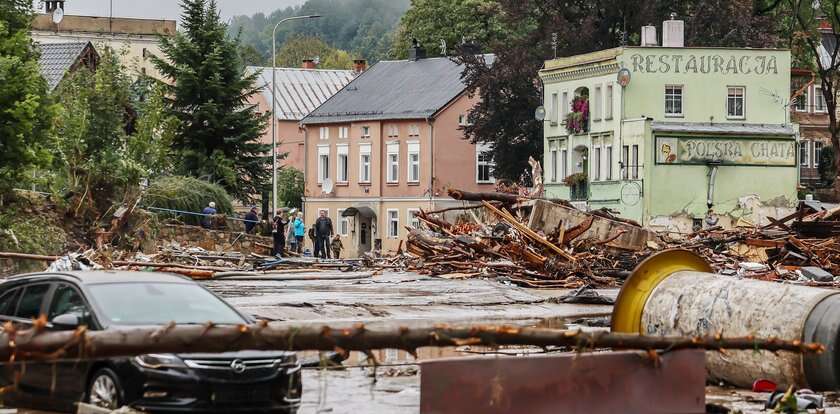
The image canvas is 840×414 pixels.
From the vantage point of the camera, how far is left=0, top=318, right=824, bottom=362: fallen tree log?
11.3m

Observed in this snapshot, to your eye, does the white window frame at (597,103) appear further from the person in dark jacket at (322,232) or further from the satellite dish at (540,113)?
the person in dark jacket at (322,232)

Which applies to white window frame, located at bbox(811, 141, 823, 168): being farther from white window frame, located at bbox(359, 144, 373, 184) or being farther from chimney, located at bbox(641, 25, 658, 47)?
chimney, located at bbox(641, 25, 658, 47)

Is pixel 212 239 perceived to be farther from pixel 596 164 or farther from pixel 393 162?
pixel 393 162

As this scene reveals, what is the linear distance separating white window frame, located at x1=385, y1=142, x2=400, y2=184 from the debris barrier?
7285 cm

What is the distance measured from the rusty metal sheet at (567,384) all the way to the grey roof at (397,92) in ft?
240

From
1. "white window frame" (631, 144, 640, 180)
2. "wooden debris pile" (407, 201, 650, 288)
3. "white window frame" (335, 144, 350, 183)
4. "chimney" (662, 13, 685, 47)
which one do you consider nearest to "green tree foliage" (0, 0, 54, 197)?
"wooden debris pile" (407, 201, 650, 288)

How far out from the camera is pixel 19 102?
40.0m

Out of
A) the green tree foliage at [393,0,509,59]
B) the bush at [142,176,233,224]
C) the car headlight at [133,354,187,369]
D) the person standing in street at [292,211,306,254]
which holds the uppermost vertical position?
the green tree foliage at [393,0,509,59]

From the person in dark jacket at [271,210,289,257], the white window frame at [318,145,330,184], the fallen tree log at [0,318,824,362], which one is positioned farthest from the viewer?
the white window frame at [318,145,330,184]

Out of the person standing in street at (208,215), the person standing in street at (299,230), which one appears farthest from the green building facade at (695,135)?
the person standing in street at (208,215)

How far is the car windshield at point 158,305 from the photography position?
14.7 m

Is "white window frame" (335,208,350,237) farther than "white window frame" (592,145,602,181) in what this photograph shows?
Yes

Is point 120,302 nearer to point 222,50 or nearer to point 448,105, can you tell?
point 222,50

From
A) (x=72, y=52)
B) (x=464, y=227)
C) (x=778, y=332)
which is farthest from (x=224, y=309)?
(x=72, y=52)
